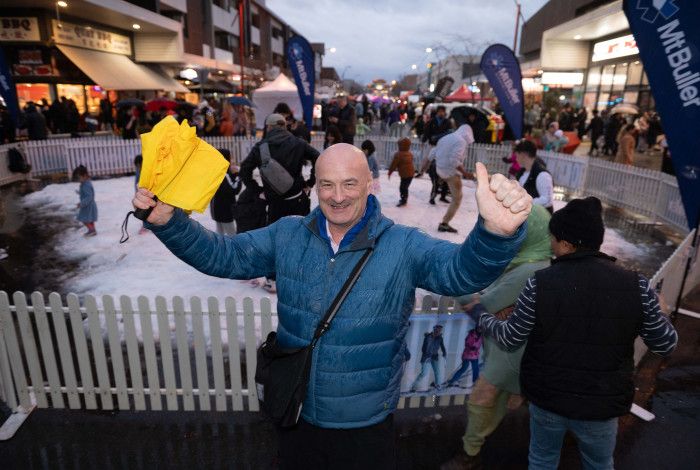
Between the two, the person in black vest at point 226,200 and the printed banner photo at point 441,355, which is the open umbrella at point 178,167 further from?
the person in black vest at point 226,200

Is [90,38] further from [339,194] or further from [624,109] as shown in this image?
[339,194]

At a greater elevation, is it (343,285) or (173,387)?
(343,285)

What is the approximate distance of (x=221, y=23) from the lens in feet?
125

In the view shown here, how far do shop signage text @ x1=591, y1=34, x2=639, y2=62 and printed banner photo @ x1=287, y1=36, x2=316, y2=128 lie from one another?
18757mm

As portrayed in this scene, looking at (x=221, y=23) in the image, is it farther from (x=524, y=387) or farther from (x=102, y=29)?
(x=524, y=387)

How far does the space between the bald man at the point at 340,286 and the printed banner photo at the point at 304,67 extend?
42.2 ft

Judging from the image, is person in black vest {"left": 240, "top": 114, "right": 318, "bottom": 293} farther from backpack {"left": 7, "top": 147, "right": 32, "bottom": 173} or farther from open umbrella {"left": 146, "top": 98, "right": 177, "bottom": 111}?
open umbrella {"left": 146, "top": 98, "right": 177, "bottom": 111}

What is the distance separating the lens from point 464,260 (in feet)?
5.43

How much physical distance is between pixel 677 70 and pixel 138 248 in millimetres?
7791

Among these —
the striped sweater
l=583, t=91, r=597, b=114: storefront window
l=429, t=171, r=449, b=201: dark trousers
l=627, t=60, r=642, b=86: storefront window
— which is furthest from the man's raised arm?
l=583, t=91, r=597, b=114: storefront window

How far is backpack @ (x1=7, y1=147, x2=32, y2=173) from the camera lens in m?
12.9

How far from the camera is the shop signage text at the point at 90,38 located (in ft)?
66.5

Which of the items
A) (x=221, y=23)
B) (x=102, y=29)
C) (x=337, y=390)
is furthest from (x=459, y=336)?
(x=221, y=23)

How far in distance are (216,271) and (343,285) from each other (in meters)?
0.57
